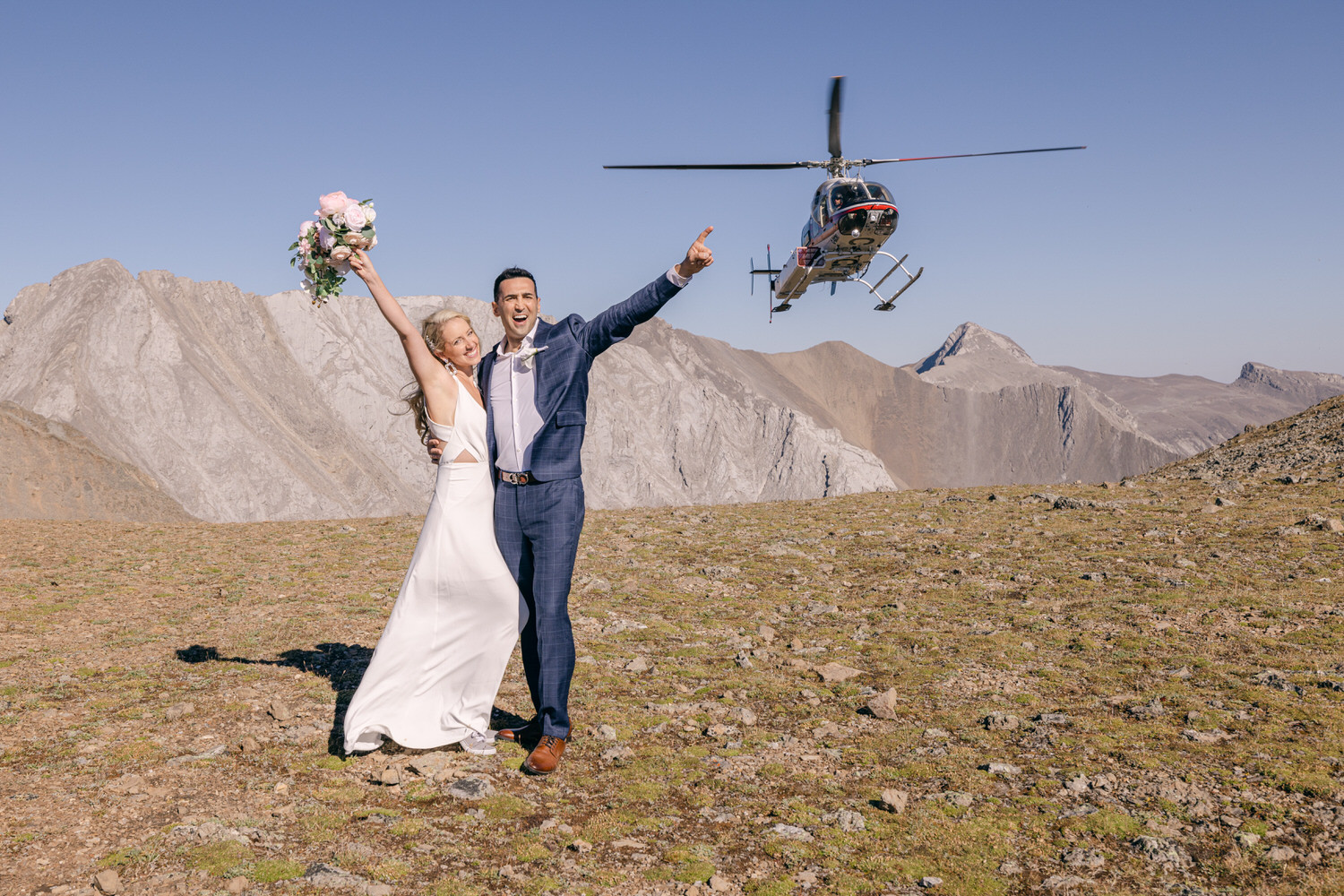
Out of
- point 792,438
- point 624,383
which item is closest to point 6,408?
point 624,383

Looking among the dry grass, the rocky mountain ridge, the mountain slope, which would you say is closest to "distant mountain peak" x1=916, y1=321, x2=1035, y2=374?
the rocky mountain ridge

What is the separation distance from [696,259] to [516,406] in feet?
A: 5.26

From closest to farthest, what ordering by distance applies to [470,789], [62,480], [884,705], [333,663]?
[470,789] < [884,705] < [333,663] < [62,480]

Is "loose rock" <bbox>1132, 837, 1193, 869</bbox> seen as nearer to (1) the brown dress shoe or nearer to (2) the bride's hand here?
(1) the brown dress shoe

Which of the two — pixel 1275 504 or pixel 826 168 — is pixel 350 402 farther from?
pixel 1275 504

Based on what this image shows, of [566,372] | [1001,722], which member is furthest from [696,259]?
[1001,722]

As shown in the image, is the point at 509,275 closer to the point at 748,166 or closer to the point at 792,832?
the point at 792,832

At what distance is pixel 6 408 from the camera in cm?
4078

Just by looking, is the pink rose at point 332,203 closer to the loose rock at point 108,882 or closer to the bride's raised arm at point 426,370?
the bride's raised arm at point 426,370

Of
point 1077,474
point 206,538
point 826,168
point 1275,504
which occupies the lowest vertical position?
point 1077,474

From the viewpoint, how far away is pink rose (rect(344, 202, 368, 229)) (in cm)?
576

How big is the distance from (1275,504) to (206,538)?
61.6 feet

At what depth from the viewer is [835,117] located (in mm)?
21781

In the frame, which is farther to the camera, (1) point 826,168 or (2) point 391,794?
(1) point 826,168
